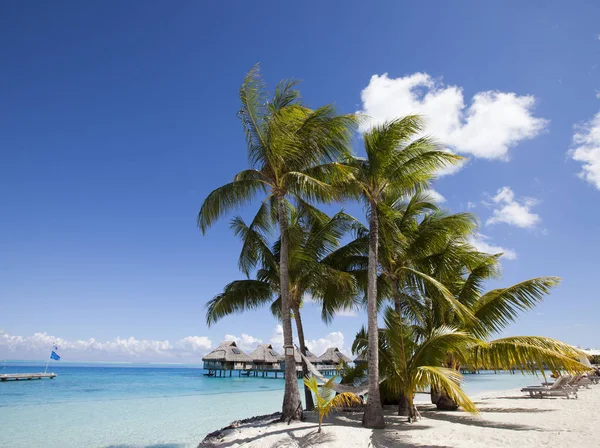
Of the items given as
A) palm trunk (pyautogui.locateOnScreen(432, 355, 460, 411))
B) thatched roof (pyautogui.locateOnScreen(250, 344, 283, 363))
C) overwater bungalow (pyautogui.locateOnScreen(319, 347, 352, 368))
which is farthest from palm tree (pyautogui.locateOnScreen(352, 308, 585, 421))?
thatched roof (pyautogui.locateOnScreen(250, 344, 283, 363))

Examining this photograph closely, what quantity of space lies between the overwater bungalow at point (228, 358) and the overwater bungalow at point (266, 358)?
707mm

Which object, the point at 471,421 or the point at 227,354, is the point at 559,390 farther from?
the point at 227,354

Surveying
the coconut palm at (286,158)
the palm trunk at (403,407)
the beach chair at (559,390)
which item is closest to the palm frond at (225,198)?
the coconut palm at (286,158)

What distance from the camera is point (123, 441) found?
10.1 m

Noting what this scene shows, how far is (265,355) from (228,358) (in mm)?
3901

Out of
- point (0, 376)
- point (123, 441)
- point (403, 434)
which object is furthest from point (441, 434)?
point (0, 376)

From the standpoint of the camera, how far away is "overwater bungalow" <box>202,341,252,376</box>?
38562 mm

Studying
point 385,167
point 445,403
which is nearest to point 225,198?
point 385,167

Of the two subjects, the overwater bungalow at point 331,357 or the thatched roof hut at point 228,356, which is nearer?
the overwater bungalow at point 331,357

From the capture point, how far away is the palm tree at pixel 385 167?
7520mm

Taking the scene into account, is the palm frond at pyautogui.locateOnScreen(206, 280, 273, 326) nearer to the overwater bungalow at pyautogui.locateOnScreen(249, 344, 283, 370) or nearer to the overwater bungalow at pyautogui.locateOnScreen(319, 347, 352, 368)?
the overwater bungalow at pyautogui.locateOnScreen(319, 347, 352, 368)

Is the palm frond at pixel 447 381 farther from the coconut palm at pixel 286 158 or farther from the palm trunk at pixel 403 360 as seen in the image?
the coconut palm at pixel 286 158

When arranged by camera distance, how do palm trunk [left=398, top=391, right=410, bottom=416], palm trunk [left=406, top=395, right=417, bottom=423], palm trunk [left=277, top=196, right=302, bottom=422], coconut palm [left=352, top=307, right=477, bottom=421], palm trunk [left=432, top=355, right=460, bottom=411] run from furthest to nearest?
palm trunk [left=432, top=355, right=460, bottom=411]
palm trunk [left=398, top=391, right=410, bottom=416]
palm trunk [left=277, top=196, right=302, bottom=422]
palm trunk [left=406, top=395, right=417, bottom=423]
coconut palm [left=352, top=307, right=477, bottom=421]

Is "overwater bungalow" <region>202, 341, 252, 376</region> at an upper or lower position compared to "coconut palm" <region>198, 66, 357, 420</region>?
lower
